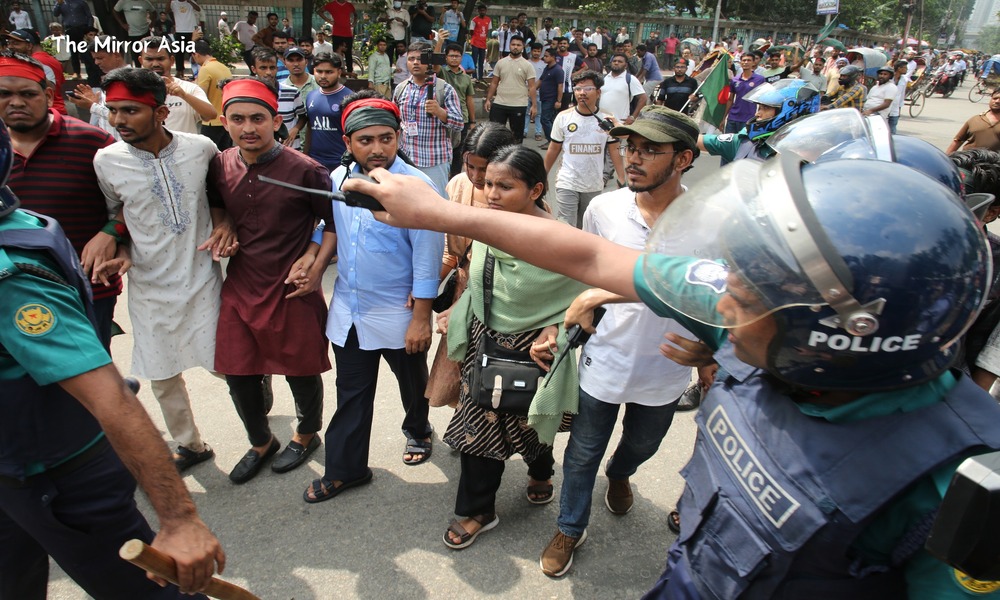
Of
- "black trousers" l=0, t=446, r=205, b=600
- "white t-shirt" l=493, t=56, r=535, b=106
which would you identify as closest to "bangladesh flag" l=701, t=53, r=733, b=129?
"white t-shirt" l=493, t=56, r=535, b=106

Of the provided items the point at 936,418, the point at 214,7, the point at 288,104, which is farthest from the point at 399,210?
the point at 214,7

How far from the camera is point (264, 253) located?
111 inches

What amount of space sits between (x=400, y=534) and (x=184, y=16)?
12.4m

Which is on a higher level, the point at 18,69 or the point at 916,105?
the point at 18,69

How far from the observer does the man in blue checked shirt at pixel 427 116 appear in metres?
5.85

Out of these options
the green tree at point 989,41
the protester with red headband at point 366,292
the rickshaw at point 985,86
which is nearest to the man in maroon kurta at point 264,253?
the protester with red headband at point 366,292

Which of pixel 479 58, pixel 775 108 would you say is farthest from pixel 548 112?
pixel 775 108

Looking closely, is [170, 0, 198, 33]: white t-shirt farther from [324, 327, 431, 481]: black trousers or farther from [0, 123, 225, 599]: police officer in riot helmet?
[0, 123, 225, 599]: police officer in riot helmet

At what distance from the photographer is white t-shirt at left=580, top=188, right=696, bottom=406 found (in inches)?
92.9

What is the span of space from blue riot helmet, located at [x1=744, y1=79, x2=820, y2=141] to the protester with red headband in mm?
2825

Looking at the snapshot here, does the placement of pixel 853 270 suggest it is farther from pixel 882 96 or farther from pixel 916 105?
pixel 916 105

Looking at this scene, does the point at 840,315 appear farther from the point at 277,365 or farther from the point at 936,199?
the point at 277,365

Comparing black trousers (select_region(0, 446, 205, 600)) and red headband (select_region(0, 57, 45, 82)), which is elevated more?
red headband (select_region(0, 57, 45, 82))

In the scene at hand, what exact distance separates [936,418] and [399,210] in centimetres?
105
